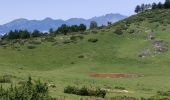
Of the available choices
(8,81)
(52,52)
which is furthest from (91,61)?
(8,81)

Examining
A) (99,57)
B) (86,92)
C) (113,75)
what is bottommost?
(113,75)

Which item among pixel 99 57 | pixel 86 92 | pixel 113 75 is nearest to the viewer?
pixel 86 92

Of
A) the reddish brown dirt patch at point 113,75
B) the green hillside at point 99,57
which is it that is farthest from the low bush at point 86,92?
the reddish brown dirt patch at point 113,75

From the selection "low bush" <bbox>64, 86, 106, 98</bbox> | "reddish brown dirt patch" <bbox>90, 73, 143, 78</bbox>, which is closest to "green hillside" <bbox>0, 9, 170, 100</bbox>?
"reddish brown dirt patch" <bbox>90, 73, 143, 78</bbox>

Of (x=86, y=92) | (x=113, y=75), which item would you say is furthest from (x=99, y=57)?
(x=86, y=92)

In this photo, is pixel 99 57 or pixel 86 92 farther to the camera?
pixel 99 57

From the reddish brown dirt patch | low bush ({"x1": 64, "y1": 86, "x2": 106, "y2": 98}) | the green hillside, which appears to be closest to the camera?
low bush ({"x1": 64, "y1": 86, "x2": 106, "y2": 98})

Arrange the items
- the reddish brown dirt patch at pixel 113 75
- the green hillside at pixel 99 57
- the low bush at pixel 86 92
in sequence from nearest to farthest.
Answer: the low bush at pixel 86 92 → the green hillside at pixel 99 57 → the reddish brown dirt patch at pixel 113 75

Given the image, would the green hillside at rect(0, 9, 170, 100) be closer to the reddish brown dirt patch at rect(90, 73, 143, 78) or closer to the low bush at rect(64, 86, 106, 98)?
the reddish brown dirt patch at rect(90, 73, 143, 78)

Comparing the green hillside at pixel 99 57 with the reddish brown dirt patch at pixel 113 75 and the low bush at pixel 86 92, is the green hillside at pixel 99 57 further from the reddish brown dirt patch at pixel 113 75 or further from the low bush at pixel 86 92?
the low bush at pixel 86 92

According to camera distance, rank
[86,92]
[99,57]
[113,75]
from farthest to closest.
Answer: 1. [99,57]
2. [113,75]
3. [86,92]

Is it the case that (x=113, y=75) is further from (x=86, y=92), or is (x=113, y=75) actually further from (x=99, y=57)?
(x=86, y=92)

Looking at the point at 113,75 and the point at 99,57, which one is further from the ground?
the point at 99,57

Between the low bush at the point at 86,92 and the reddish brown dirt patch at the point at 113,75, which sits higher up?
the low bush at the point at 86,92
